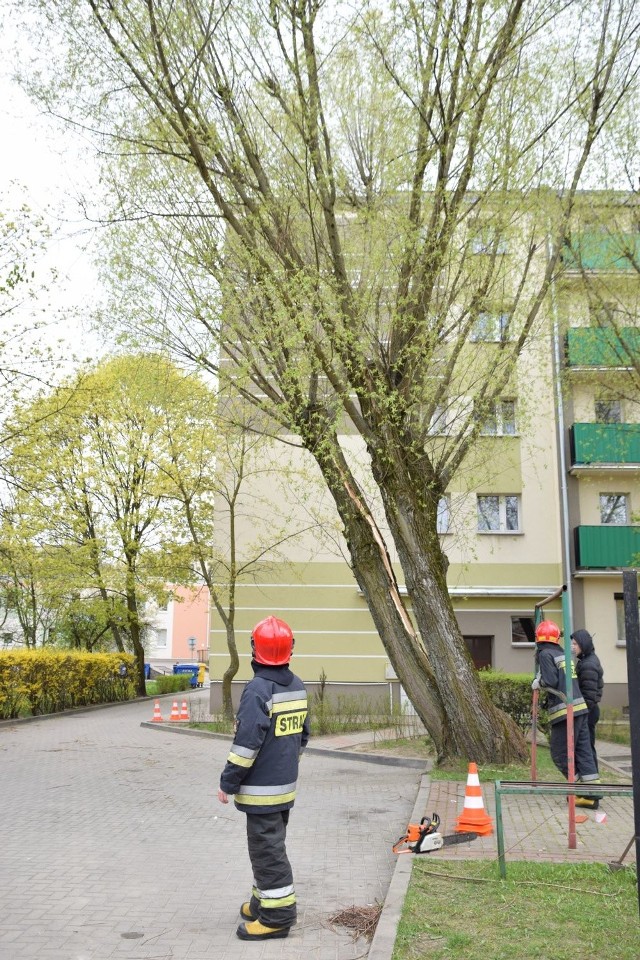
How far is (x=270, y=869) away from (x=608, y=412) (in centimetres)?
2032

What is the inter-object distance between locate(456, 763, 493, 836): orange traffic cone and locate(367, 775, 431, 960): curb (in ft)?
3.53

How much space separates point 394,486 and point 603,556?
13139 mm

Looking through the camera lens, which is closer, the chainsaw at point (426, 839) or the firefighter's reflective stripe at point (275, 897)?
the firefighter's reflective stripe at point (275, 897)

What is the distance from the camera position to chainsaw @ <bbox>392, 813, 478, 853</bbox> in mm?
6410

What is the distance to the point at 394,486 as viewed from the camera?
38.2 ft

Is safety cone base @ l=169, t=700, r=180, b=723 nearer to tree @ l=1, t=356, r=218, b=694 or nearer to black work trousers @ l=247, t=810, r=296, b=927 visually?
tree @ l=1, t=356, r=218, b=694

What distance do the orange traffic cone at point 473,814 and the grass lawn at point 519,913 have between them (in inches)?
42.2

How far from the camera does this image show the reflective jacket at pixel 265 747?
4.64 m

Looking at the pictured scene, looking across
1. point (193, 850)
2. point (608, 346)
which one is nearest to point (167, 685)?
point (608, 346)

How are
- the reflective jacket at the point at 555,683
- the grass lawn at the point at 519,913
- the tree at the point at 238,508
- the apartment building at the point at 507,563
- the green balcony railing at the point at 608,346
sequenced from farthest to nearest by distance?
the apartment building at the point at 507,563 < the tree at the point at 238,508 < the green balcony railing at the point at 608,346 < the reflective jacket at the point at 555,683 < the grass lawn at the point at 519,913

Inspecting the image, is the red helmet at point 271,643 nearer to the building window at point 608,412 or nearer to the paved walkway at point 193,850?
the paved walkway at point 193,850

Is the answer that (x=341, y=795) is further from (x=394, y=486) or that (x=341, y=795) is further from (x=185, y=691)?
(x=185, y=691)

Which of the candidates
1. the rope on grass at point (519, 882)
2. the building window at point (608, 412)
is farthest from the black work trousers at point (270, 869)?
the building window at point (608, 412)

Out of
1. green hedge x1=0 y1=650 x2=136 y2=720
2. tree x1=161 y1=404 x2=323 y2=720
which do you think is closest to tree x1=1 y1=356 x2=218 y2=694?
tree x1=161 y1=404 x2=323 y2=720
